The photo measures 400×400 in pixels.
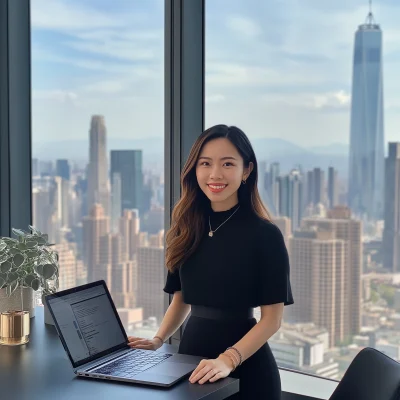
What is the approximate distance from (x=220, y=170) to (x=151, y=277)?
0.91 meters

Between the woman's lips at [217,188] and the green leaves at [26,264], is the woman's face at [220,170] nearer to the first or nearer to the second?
the woman's lips at [217,188]

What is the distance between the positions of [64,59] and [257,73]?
102 cm

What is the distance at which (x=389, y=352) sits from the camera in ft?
6.89

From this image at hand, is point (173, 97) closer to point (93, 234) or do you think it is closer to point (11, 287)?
point (93, 234)

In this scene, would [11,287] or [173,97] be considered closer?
[11,287]

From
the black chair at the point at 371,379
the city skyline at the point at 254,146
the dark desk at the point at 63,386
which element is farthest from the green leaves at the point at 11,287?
the black chair at the point at 371,379

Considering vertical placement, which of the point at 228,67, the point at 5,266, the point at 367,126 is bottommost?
the point at 5,266

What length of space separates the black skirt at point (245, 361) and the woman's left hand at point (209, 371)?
0.17m

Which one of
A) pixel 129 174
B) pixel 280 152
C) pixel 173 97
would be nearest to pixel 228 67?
pixel 173 97

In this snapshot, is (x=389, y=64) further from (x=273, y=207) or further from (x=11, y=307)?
(x=11, y=307)

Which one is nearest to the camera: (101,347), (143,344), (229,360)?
(229,360)

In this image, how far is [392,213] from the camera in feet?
6.91

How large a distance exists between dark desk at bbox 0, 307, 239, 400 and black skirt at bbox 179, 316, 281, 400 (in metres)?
0.19

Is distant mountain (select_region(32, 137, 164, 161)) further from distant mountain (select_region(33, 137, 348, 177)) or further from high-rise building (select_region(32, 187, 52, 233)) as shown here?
high-rise building (select_region(32, 187, 52, 233))
